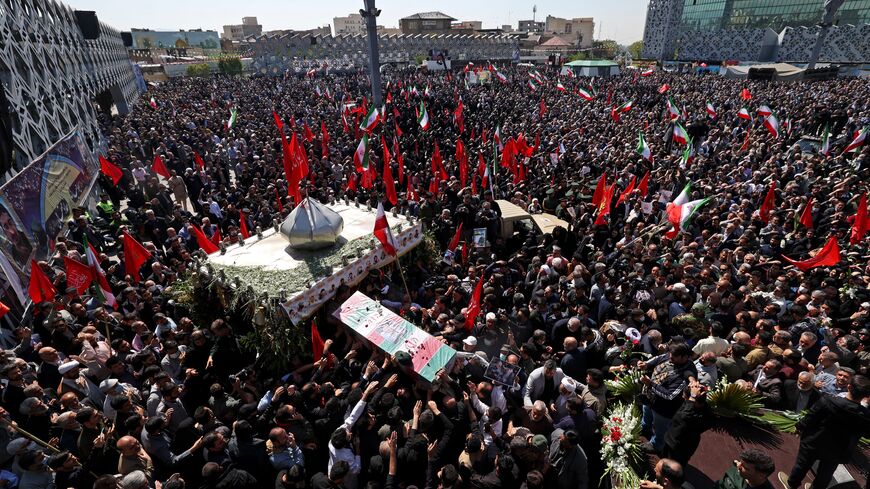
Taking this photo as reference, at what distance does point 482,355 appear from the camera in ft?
17.9

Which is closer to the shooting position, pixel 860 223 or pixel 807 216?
pixel 860 223

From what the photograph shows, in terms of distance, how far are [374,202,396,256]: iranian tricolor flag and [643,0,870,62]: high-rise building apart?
223ft

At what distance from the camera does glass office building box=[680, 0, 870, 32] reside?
62219 millimetres

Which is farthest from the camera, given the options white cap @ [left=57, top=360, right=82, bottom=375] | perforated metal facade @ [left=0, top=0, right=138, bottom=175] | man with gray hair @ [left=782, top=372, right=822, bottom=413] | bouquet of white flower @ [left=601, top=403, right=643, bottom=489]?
perforated metal facade @ [left=0, top=0, right=138, bottom=175]

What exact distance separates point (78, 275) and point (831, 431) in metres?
9.58

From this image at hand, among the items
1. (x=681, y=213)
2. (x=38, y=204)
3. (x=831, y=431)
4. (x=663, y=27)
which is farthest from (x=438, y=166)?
(x=663, y=27)

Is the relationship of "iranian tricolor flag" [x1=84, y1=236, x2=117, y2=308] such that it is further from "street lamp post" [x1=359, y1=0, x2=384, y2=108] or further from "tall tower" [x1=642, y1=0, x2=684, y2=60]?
"tall tower" [x1=642, y1=0, x2=684, y2=60]

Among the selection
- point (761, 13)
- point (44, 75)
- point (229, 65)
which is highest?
point (761, 13)

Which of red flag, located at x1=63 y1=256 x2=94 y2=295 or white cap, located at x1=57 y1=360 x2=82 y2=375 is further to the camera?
red flag, located at x1=63 y1=256 x2=94 y2=295

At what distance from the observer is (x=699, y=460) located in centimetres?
444

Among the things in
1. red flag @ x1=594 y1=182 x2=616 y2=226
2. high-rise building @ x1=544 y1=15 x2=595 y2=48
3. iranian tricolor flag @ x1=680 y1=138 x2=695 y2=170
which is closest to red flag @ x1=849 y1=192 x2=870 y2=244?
red flag @ x1=594 y1=182 x2=616 y2=226

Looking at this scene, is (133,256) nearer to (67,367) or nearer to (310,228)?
(67,367)

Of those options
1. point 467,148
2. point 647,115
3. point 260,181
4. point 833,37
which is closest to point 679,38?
point 833,37

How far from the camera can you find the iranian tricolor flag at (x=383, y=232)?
22.8 ft
